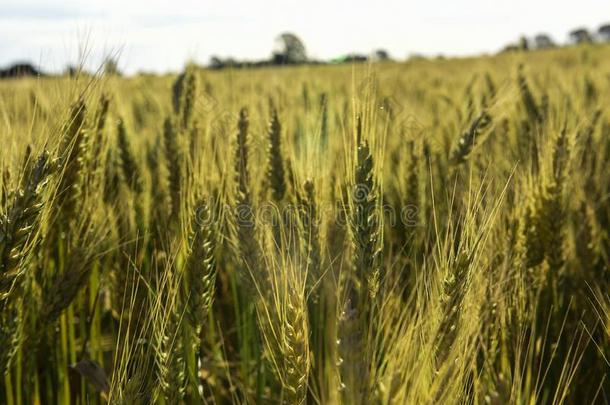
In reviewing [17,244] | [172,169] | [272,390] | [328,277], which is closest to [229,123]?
[172,169]

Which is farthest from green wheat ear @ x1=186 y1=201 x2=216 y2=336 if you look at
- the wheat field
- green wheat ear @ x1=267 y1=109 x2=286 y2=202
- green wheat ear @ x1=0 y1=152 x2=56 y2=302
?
green wheat ear @ x1=267 y1=109 x2=286 y2=202

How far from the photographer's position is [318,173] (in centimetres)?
156

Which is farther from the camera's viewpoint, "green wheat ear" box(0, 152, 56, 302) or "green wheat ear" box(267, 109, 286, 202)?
"green wheat ear" box(267, 109, 286, 202)

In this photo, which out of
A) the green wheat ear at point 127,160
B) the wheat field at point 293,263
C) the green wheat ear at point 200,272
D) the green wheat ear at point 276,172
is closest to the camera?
the wheat field at point 293,263

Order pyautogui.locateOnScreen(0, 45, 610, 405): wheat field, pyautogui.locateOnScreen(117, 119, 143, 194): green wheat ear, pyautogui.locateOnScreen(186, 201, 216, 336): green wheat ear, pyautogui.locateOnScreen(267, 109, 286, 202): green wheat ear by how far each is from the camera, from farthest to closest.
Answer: pyautogui.locateOnScreen(117, 119, 143, 194): green wheat ear < pyautogui.locateOnScreen(267, 109, 286, 202): green wheat ear < pyautogui.locateOnScreen(186, 201, 216, 336): green wheat ear < pyautogui.locateOnScreen(0, 45, 610, 405): wheat field

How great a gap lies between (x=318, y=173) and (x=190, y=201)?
0.31 metres

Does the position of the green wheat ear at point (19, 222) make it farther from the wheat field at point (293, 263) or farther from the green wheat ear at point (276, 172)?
the green wheat ear at point (276, 172)

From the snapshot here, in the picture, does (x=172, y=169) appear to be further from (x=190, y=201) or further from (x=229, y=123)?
(x=190, y=201)

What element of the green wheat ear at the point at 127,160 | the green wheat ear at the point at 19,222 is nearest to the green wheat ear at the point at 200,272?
the green wheat ear at the point at 19,222

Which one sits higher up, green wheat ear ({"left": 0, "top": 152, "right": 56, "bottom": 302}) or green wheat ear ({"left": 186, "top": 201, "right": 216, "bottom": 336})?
green wheat ear ({"left": 0, "top": 152, "right": 56, "bottom": 302})

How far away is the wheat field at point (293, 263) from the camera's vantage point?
105 centimetres

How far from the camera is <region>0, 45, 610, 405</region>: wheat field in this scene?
1.05m

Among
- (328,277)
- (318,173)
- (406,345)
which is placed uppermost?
(318,173)

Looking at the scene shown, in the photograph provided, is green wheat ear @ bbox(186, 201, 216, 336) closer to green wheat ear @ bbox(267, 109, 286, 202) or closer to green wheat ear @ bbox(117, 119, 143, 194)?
green wheat ear @ bbox(267, 109, 286, 202)
